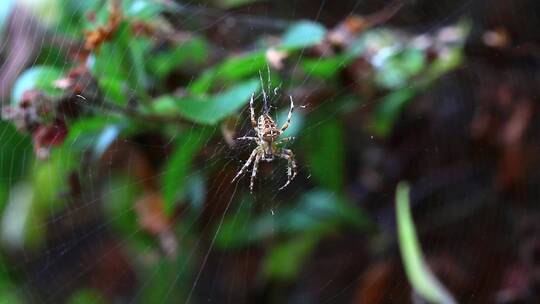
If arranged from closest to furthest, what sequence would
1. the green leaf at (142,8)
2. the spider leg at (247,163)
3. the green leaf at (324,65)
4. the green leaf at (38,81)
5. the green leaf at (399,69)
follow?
1. the green leaf at (38,81)
2. the green leaf at (142,8)
3. the green leaf at (324,65)
4. the green leaf at (399,69)
5. the spider leg at (247,163)

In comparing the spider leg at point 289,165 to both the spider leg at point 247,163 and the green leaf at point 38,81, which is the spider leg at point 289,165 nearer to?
the spider leg at point 247,163

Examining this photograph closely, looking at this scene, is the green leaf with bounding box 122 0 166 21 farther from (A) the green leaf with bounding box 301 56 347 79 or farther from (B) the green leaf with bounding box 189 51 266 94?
(A) the green leaf with bounding box 301 56 347 79

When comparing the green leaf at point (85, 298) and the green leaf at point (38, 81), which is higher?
the green leaf at point (38, 81)

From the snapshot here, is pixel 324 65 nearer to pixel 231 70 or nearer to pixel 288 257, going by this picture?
pixel 231 70

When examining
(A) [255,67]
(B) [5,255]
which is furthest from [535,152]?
(B) [5,255]

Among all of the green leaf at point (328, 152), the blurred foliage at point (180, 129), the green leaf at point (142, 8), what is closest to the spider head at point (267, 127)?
the blurred foliage at point (180, 129)

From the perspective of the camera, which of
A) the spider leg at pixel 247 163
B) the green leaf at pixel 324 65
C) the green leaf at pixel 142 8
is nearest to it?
the green leaf at pixel 142 8
